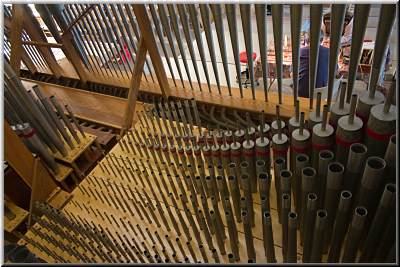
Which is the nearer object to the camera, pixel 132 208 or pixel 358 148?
pixel 358 148

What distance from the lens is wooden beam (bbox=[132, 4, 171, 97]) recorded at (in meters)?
2.38

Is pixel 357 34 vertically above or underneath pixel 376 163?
above

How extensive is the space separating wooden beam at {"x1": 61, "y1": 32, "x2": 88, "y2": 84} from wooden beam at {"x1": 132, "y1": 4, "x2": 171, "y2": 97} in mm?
1303

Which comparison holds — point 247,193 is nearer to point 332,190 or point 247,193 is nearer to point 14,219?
point 332,190

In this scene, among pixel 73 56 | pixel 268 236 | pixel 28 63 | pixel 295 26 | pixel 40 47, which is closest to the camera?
pixel 268 236

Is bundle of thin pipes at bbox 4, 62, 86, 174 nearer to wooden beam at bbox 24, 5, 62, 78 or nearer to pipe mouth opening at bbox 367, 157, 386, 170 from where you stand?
wooden beam at bbox 24, 5, 62, 78

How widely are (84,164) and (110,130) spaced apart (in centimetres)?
A: 48

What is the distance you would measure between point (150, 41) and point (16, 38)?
145 centimetres

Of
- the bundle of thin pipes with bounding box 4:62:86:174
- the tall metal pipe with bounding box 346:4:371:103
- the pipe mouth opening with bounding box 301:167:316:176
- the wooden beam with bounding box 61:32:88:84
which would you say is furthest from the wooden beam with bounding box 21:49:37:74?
the pipe mouth opening with bounding box 301:167:316:176

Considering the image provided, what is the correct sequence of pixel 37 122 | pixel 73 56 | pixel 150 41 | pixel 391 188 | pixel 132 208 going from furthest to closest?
pixel 73 56 < pixel 150 41 < pixel 37 122 < pixel 132 208 < pixel 391 188

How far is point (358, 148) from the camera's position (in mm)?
1048

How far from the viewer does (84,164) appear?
105 inches

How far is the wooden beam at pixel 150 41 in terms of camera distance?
2.38m

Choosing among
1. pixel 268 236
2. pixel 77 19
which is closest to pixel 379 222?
pixel 268 236
